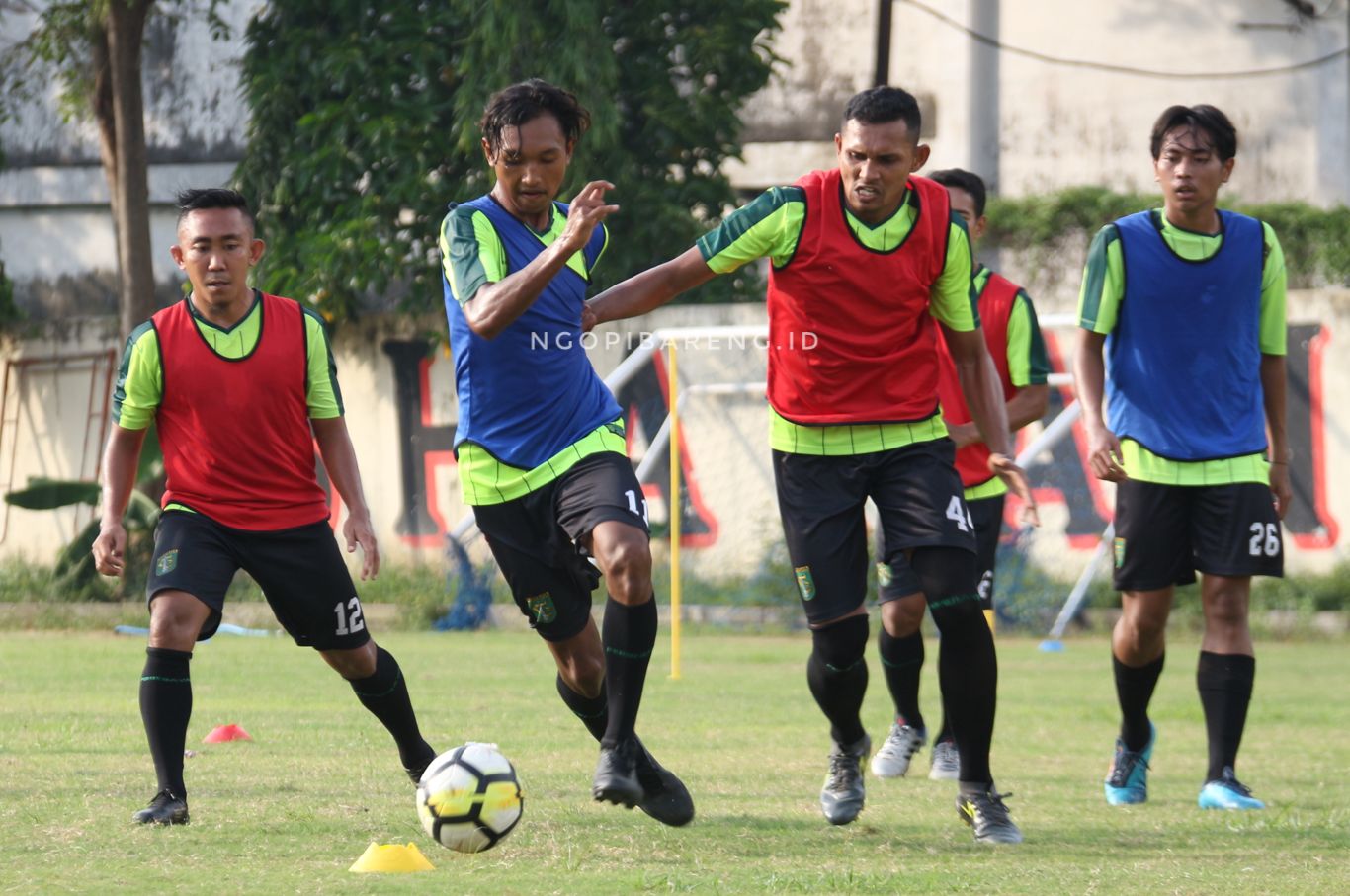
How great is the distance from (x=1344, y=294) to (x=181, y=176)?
13821 millimetres

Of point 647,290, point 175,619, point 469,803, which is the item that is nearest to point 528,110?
point 647,290

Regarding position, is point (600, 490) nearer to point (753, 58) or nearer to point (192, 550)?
point (192, 550)

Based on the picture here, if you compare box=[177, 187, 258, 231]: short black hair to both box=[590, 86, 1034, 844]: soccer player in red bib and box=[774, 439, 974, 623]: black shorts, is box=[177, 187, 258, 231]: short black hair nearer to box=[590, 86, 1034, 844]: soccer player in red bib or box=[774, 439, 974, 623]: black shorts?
box=[590, 86, 1034, 844]: soccer player in red bib

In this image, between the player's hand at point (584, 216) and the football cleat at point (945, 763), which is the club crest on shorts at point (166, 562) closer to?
the player's hand at point (584, 216)

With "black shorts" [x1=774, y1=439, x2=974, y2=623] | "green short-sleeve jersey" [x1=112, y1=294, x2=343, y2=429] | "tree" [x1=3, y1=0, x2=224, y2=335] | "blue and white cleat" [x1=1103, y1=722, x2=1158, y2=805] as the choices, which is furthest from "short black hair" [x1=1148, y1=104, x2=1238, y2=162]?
"tree" [x1=3, y1=0, x2=224, y2=335]

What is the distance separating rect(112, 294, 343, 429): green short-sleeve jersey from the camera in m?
6.07

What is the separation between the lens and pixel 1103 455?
251 inches

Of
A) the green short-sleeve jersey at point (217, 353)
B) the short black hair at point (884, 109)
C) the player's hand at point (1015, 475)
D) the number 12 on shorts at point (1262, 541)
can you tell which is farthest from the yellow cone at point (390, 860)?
the number 12 on shorts at point (1262, 541)

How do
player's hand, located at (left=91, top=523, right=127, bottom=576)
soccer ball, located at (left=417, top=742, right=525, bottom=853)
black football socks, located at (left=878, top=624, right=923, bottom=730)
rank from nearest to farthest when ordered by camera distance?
1. soccer ball, located at (left=417, top=742, right=525, bottom=853)
2. player's hand, located at (left=91, top=523, right=127, bottom=576)
3. black football socks, located at (left=878, top=624, right=923, bottom=730)

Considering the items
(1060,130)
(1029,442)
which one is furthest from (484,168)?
(1060,130)

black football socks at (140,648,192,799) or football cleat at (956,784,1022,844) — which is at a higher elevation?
black football socks at (140,648,192,799)

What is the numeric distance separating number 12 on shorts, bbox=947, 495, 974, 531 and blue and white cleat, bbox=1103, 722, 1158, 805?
1356mm

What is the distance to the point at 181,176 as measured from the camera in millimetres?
23766

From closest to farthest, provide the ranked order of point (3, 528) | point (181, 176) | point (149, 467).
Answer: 1. point (149, 467)
2. point (3, 528)
3. point (181, 176)
